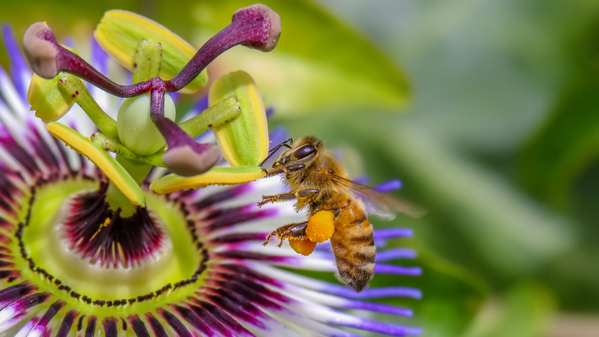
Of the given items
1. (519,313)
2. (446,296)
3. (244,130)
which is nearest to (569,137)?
(519,313)

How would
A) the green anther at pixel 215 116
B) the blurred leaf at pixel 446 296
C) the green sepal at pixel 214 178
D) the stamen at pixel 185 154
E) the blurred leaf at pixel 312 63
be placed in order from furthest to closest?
the blurred leaf at pixel 312 63, the blurred leaf at pixel 446 296, the green anther at pixel 215 116, the green sepal at pixel 214 178, the stamen at pixel 185 154

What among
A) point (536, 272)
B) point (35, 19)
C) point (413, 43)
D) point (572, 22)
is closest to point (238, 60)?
point (35, 19)

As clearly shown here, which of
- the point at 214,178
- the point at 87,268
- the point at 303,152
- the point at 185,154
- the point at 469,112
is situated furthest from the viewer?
the point at 469,112

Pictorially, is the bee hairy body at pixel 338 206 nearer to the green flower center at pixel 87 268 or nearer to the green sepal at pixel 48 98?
the green flower center at pixel 87 268

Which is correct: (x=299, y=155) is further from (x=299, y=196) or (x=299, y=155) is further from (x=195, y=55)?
(x=195, y=55)

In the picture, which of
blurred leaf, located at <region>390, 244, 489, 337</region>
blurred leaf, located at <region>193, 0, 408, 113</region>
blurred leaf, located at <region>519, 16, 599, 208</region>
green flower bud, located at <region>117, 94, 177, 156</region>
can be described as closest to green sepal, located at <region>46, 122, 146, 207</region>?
green flower bud, located at <region>117, 94, 177, 156</region>

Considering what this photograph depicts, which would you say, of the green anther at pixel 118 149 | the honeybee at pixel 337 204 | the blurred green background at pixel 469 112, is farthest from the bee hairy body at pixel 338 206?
the blurred green background at pixel 469 112
